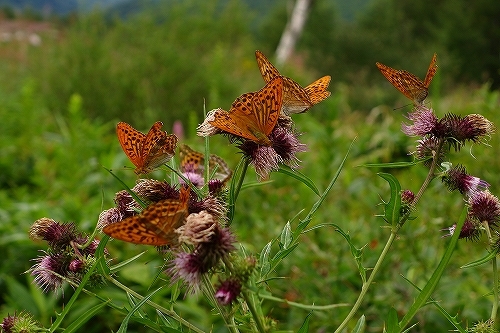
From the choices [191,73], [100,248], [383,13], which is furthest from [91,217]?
[383,13]

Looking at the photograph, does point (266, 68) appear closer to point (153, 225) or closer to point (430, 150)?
point (430, 150)

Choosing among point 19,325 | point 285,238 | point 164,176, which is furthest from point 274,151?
point 164,176

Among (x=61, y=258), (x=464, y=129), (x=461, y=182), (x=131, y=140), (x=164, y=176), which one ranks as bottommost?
(x=164, y=176)

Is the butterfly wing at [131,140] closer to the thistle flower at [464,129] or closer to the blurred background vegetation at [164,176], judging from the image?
the blurred background vegetation at [164,176]

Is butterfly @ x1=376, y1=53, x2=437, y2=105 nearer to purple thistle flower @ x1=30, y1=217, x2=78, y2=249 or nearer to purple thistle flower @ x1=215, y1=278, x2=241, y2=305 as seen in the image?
purple thistle flower @ x1=215, y1=278, x2=241, y2=305

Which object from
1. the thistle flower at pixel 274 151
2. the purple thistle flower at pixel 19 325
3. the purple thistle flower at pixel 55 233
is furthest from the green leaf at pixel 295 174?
the purple thistle flower at pixel 19 325

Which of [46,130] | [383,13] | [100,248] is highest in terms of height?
[100,248]

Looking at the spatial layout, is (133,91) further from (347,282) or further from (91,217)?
(347,282)
